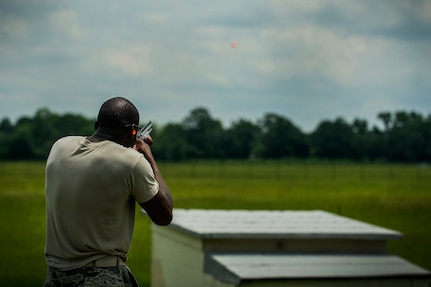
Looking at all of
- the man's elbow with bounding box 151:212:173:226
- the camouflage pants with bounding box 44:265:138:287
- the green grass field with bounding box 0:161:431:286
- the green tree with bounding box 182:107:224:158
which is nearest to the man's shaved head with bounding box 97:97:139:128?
the man's elbow with bounding box 151:212:173:226

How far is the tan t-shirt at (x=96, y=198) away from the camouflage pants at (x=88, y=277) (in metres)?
0.03

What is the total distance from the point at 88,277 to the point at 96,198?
34cm

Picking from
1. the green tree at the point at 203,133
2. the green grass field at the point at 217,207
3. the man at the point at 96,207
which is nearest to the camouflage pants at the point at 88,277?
the man at the point at 96,207

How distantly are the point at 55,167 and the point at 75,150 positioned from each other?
0.12m

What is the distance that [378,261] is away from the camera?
8.32 metres

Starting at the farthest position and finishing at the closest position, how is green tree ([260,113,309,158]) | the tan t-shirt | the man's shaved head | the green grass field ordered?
green tree ([260,113,309,158]), the green grass field, the man's shaved head, the tan t-shirt

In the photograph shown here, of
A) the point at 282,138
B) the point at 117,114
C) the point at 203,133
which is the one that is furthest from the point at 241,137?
the point at 117,114

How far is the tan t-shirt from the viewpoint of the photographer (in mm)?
3861

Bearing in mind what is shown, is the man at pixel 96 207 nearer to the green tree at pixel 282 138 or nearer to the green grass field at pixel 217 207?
the green grass field at pixel 217 207

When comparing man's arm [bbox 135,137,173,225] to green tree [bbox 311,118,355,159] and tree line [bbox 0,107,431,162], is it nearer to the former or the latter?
tree line [bbox 0,107,431,162]

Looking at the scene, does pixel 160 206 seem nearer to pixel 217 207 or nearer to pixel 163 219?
pixel 163 219

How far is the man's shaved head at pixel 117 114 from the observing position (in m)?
4.04

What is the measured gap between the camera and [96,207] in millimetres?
3877

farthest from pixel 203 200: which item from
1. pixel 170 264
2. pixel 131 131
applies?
pixel 131 131
